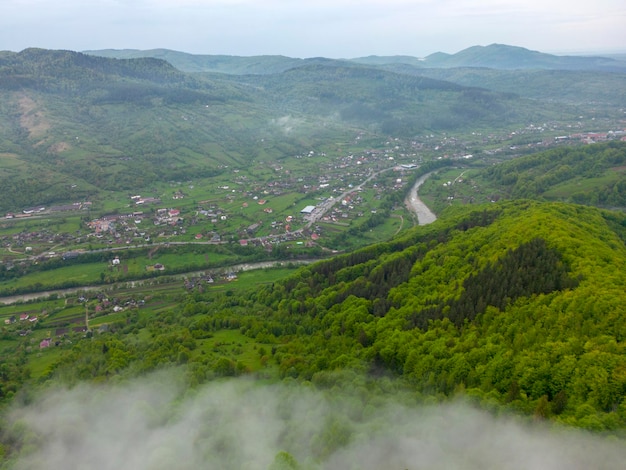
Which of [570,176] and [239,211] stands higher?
[570,176]

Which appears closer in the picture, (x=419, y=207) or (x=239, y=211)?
(x=239, y=211)

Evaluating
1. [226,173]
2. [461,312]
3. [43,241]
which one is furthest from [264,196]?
[461,312]

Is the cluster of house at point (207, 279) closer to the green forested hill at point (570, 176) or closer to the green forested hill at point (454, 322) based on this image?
the green forested hill at point (454, 322)

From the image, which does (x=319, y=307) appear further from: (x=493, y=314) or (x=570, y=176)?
(x=570, y=176)

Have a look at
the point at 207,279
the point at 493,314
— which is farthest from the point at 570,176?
the point at 207,279

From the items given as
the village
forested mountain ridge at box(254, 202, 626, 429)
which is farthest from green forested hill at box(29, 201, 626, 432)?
the village

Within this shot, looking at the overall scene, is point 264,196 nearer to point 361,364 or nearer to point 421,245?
point 421,245

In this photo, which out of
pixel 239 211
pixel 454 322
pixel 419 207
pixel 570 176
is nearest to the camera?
pixel 454 322

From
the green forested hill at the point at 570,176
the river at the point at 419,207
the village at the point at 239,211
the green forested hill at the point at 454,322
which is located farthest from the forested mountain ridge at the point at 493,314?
the green forested hill at the point at 570,176
